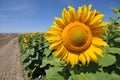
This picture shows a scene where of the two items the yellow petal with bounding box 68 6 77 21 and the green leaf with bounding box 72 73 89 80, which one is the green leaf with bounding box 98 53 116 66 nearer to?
the green leaf with bounding box 72 73 89 80

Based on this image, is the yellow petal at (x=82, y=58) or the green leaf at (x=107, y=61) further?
the green leaf at (x=107, y=61)

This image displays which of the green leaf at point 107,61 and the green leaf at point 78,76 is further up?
the green leaf at point 107,61

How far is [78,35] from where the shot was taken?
229 cm

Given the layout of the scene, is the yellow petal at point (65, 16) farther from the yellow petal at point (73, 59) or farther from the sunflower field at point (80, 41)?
the yellow petal at point (73, 59)

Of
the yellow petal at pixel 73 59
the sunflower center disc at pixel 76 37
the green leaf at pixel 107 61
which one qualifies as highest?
the sunflower center disc at pixel 76 37

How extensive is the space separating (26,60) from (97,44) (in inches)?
322

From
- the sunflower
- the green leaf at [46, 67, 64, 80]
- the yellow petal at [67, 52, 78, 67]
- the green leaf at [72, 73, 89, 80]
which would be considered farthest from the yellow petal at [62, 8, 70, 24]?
the green leaf at [46, 67, 64, 80]

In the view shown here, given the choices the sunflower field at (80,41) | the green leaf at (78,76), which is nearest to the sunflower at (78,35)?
the sunflower field at (80,41)

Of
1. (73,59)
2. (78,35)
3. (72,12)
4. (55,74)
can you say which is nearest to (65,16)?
(72,12)

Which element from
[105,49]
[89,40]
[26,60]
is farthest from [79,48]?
[26,60]

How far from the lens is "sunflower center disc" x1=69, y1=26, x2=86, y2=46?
7.52 ft

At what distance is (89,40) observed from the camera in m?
2.36

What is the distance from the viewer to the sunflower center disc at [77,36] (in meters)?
2.29

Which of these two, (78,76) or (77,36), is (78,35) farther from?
(78,76)
